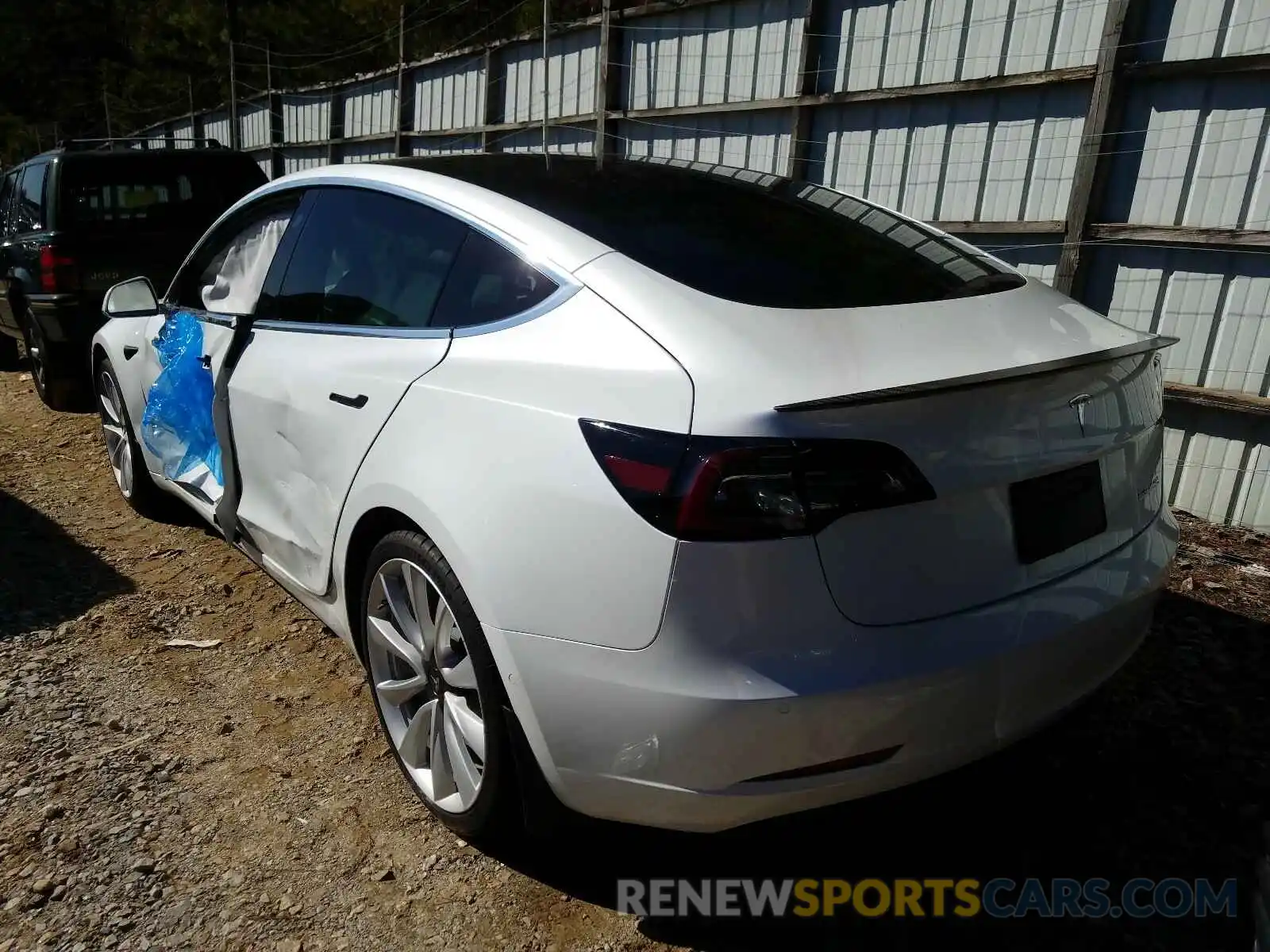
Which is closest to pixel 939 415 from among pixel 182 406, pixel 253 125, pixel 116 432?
pixel 182 406

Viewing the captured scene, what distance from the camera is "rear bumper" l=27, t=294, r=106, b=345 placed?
6027 mm

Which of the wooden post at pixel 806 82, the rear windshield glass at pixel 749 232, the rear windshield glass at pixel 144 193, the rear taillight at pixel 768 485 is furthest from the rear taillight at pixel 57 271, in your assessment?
the rear taillight at pixel 768 485

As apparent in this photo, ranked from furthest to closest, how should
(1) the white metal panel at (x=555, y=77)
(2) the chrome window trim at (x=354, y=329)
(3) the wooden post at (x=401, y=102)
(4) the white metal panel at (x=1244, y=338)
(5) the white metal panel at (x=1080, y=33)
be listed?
(3) the wooden post at (x=401, y=102)
(1) the white metal panel at (x=555, y=77)
(5) the white metal panel at (x=1080, y=33)
(4) the white metal panel at (x=1244, y=338)
(2) the chrome window trim at (x=354, y=329)

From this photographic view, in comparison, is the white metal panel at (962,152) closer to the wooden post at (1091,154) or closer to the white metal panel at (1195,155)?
the wooden post at (1091,154)

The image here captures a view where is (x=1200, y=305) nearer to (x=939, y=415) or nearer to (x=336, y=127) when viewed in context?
(x=939, y=415)

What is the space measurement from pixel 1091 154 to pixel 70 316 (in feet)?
20.0

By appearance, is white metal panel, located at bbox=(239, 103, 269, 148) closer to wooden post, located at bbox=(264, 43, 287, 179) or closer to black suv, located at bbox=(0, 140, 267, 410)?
wooden post, located at bbox=(264, 43, 287, 179)

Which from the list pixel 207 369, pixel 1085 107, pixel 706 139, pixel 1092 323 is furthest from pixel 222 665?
pixel 706 139

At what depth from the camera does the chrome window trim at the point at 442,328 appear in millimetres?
2014

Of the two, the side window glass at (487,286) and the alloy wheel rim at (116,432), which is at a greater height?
the side window glass at (487,286)

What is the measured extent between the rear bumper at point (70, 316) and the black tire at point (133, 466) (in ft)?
5.71

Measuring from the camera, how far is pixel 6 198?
7.39 metres

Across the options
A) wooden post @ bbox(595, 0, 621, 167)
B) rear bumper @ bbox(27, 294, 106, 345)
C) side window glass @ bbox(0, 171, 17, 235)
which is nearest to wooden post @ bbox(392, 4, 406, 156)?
wooden post @ bbox(595, 0, 621, 167)

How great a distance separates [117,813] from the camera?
7.86ft
